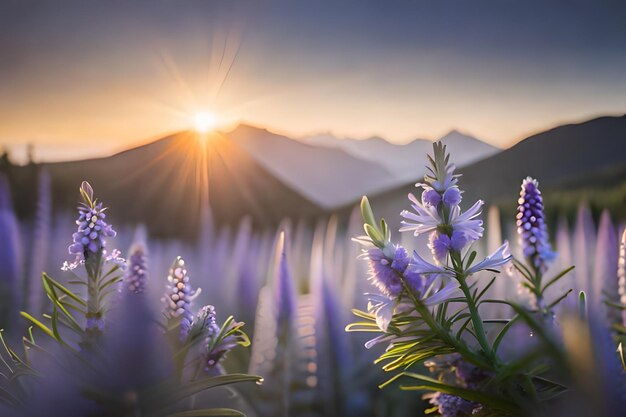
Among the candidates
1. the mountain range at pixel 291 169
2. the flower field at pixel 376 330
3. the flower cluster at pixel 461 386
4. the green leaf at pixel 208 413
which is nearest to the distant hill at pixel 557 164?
the mountain range at pixel 291 169

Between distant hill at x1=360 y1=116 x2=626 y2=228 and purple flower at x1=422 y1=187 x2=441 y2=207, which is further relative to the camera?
distant hill at x1=360 y1=116 x2=626 y2=228

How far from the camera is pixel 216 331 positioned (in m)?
0.34

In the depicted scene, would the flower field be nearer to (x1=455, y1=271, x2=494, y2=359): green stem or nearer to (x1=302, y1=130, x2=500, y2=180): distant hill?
(x1=455, y1=271, x2=494, y2=359): green stem

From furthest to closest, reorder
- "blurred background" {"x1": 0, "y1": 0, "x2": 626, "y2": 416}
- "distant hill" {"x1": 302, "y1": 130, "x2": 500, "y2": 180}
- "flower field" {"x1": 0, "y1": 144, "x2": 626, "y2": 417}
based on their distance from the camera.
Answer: "distant hill" {"x1": 302, "y1": 130, "x2": 500, "y2": 180} < "blurred background" {"x1": 0, "y1": 0, "x2": 626, "y2": 416} < "flower field" {"x1": 0, "y1": 144, "x2": 626, "y2": 417}

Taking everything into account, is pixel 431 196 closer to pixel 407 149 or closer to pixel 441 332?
pixel 441 332

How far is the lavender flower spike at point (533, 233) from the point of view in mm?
315

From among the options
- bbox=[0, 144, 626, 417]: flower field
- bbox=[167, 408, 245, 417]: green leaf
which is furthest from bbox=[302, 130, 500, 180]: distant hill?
bbox=[167, 408, 245, 417]: green leaf

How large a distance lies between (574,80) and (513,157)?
0.52 ft

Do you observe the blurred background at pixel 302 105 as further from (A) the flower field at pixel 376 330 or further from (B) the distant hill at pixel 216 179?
(A) the flower field at pixel 376 330

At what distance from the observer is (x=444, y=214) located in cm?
31

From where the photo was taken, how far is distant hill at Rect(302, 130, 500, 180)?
0.94 m

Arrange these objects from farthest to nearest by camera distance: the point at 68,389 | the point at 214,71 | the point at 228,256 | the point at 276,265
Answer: the point at 228,256 < the point at 214,71 < the point at 276,265 < the point at 68,389

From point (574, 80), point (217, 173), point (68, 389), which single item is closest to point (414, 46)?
point (574, 80)

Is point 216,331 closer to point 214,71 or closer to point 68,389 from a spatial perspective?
point 68,389
